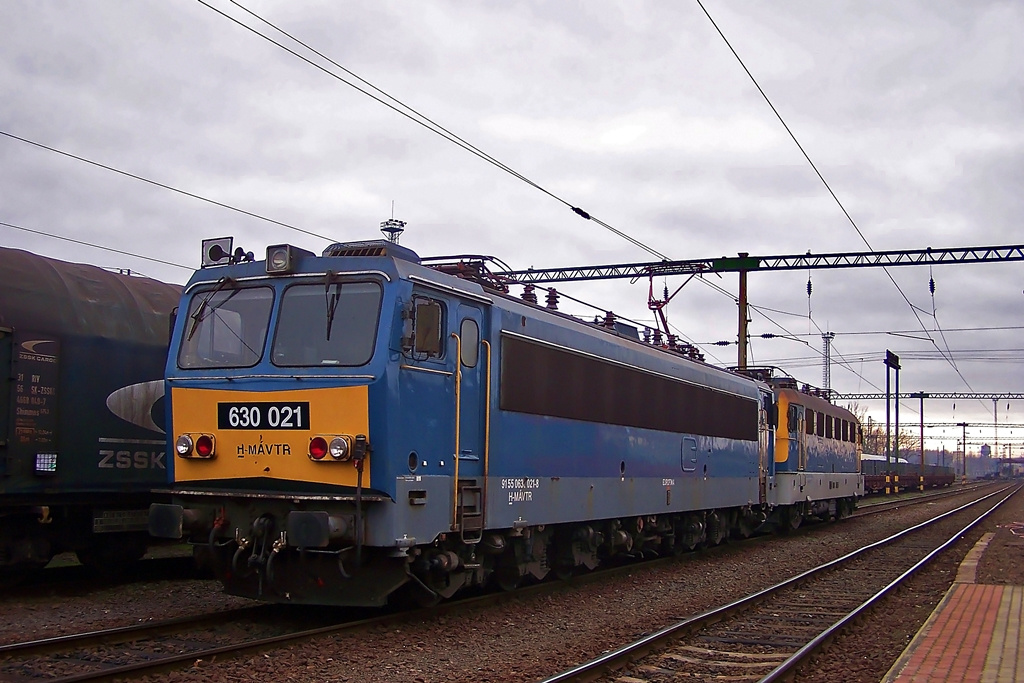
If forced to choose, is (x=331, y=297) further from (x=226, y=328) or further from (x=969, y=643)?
(x=969, y=643)

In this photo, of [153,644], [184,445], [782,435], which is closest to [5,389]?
[184,445]

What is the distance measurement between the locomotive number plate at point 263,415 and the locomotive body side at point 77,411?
3.04 meters

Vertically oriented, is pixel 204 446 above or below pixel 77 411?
below

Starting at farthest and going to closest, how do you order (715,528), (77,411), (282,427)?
(715,528), (77,411), (282,427)

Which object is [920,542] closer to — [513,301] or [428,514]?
[513,301]

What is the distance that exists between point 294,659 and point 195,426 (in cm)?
288

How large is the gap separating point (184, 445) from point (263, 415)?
1.04 m

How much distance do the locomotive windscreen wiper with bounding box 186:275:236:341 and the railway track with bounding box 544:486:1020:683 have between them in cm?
528

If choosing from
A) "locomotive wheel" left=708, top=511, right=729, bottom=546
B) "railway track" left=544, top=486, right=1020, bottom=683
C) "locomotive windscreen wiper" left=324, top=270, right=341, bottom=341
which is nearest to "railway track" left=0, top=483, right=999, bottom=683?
"railway track" left=544, top=486, right=1020, bottom=683

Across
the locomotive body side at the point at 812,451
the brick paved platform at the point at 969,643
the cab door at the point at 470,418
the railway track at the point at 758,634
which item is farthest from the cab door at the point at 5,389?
the locomotive body side at the point at 812,451

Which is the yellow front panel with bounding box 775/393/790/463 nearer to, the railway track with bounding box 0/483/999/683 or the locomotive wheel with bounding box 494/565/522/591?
the locomotive wheel with bounding box 494/565/522/591

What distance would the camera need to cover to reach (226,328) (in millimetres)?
10562

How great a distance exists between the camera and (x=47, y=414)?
470 inches

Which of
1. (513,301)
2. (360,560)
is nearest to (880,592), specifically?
(513,301)
